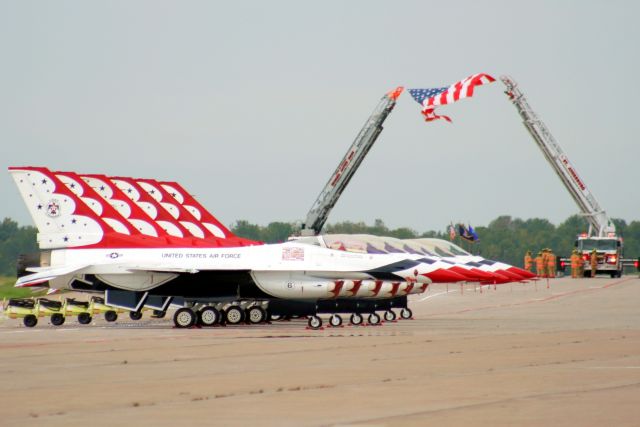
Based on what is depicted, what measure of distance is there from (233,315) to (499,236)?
73121 millimetres

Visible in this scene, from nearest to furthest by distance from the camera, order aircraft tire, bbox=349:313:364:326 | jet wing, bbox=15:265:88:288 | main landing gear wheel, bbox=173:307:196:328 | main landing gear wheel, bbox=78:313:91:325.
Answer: main landing gear wheel, bbox=173:307:196:328 < aircraft tire, bbox=349:313:364:326 < jet wing, bbox=15:265:88:288 < main landing gear wheel, bbox=78:313:91:325

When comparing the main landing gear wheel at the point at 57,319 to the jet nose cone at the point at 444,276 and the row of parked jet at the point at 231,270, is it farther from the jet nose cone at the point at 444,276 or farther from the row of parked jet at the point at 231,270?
the jet nose cone at the point at 444,276

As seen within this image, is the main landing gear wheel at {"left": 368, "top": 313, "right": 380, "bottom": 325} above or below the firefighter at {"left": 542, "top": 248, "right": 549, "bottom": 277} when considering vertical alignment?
below

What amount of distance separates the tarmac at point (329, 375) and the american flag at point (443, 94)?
718 inches

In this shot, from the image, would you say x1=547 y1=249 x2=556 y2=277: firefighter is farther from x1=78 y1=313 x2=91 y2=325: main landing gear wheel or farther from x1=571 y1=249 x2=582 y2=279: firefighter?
x1=78 y1=313 x2=91 y2=325: main landing gear wheel

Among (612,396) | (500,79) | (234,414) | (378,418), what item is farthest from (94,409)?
(500,79)

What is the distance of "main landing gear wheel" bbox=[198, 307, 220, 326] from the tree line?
30.1 meters

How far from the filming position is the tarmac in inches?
430

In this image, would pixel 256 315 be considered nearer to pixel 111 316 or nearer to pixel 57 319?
pixel 111 316

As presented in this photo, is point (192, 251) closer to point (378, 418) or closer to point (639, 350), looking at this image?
point (639, 350)

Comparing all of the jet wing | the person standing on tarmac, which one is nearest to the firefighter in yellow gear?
the person standing on tarmac

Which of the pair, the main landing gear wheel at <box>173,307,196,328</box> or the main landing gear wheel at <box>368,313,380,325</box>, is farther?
the main landing gear wheel at <box>368,313,380,325</box>

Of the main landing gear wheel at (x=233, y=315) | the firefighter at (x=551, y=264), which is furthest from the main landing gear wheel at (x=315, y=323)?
the firefighter at (x=551, y=264)

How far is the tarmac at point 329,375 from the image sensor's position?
1093 cm
